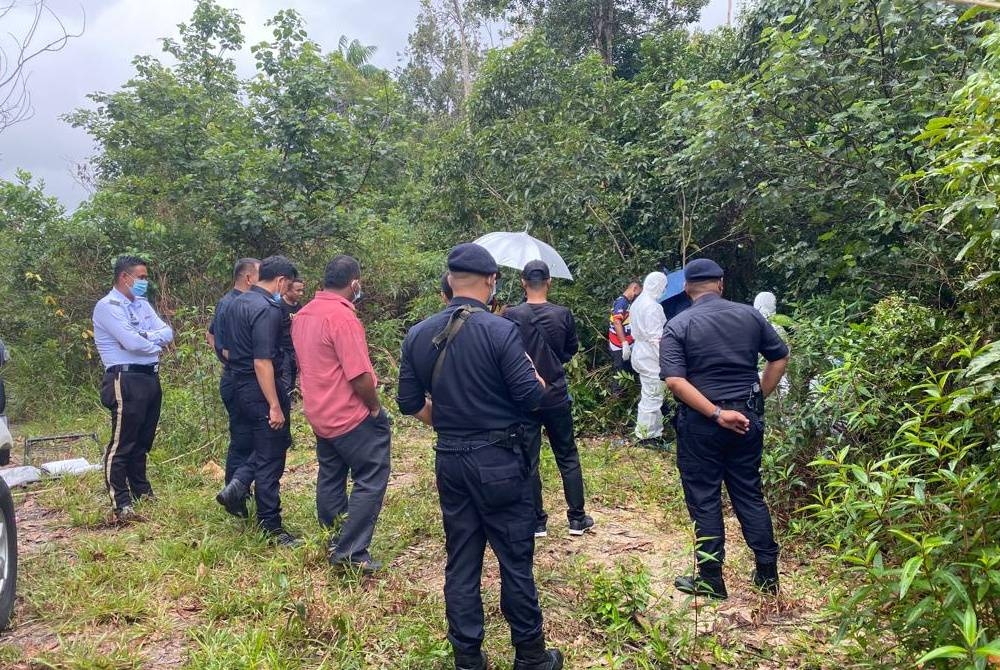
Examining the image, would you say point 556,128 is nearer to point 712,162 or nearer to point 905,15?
point 712,162

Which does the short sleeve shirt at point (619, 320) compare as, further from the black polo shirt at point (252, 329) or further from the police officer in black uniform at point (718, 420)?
the black polo shirt at point (252, 329)

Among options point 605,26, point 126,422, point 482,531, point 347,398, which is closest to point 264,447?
point 347,398

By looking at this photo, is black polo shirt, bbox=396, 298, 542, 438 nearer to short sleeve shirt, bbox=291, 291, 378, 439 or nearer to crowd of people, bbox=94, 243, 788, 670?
crowd of people, bbox=94, 243, 788, 670

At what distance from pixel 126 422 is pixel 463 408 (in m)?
3.07

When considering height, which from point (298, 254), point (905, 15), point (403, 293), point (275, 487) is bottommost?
point (275, 487)

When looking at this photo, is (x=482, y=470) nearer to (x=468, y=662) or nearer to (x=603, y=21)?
(x=468, y=662)

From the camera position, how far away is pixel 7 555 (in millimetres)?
3504

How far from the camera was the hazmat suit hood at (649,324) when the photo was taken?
21.1 ft

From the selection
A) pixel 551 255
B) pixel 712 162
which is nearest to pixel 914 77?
pixel 712 162

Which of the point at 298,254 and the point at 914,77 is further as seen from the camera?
the point at 298,254

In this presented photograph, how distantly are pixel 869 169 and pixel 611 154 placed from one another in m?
3.36

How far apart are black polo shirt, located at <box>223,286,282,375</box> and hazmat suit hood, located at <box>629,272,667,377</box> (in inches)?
134

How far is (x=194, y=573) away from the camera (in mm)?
3936

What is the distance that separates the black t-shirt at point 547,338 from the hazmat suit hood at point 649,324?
216cm
